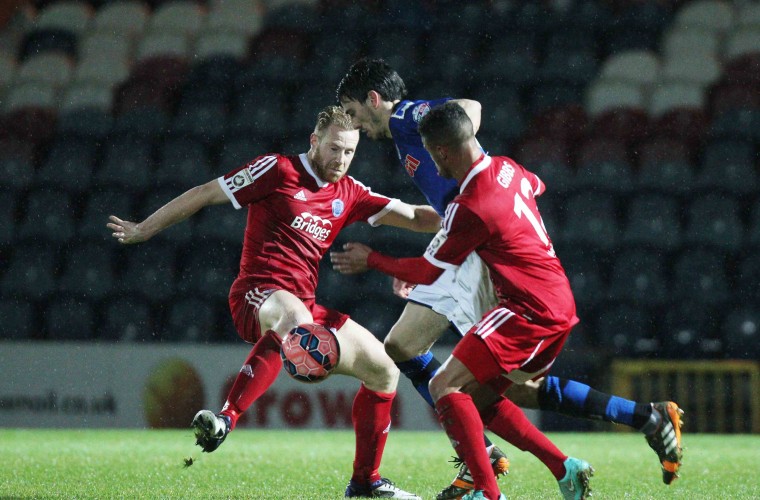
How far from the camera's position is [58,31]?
14.0 m

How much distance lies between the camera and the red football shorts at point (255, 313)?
4.70 metres

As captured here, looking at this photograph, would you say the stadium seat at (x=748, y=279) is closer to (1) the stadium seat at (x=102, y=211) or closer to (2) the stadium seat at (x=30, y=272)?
(1) the stadium seat at (x=102, y=211)

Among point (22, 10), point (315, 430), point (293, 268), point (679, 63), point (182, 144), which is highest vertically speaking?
point (22, 10)

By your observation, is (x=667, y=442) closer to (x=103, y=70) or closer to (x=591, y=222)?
(x=591, y=222)

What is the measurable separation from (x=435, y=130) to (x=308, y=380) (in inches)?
47.7

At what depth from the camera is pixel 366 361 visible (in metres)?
4.47

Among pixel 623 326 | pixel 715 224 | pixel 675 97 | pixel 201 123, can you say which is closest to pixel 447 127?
pixel 623 326

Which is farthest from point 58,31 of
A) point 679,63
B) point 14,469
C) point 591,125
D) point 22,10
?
point 14,469

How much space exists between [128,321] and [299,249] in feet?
18.2

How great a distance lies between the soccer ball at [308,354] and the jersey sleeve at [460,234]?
80 cm

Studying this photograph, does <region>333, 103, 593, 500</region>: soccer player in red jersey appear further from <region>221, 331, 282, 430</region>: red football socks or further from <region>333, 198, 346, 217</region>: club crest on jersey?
<region>333, 198, 346, 217</region>: club crest on jersey

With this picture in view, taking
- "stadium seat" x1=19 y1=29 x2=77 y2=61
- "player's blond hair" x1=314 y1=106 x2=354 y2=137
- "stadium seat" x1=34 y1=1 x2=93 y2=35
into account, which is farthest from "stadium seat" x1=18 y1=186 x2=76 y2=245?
"player's blond hair" x1=314 y1=106 x2=354 y2=137

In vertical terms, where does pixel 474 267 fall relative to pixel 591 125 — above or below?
below

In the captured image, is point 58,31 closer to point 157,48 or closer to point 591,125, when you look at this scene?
A: point 157,48
